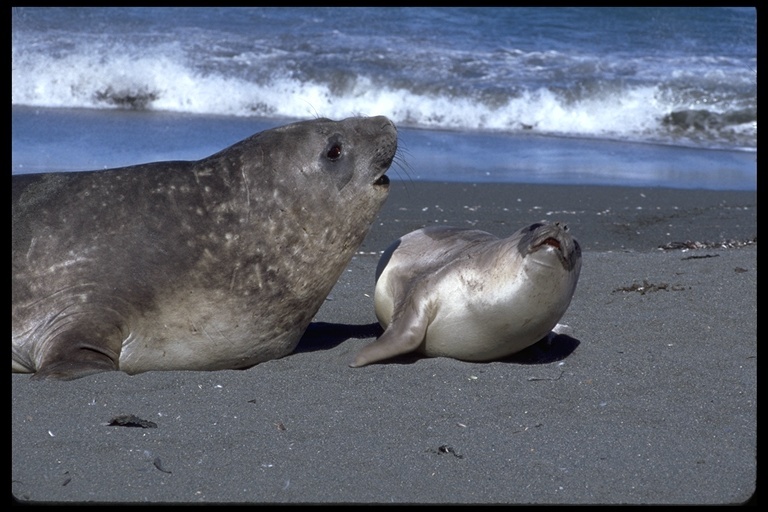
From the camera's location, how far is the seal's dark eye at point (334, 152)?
527cm

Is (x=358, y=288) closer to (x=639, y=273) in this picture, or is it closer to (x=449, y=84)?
(x=639, y=273)

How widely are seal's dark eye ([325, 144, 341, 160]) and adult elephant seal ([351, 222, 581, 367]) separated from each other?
32.1 inches

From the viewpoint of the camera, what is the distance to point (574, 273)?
527 cm

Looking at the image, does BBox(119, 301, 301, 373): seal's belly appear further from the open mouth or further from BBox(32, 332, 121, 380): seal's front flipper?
the open mouth

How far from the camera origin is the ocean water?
16.3m

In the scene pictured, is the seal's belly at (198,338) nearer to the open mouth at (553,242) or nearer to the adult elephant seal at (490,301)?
the adult elephant seal at (490,301)

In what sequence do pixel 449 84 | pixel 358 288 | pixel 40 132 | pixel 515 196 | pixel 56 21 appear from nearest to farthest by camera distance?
pixel 358 288
pixel 515 196
pixel 40 132
pixel 449 84
pixel 56 21

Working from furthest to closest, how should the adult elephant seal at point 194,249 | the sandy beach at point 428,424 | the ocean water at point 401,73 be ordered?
the ocean water at point 401,73 < the adult elephant seal at point 194,249 < the sandy beach at point 428,424

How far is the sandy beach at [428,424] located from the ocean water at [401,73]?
987cm

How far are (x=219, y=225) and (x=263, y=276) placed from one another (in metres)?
0.33

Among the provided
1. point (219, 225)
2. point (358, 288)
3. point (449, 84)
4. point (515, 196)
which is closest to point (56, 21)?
point (449, 84)

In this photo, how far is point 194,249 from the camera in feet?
16.5

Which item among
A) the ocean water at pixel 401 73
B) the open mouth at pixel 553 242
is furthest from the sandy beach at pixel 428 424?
the ocean water at pixel 401 73

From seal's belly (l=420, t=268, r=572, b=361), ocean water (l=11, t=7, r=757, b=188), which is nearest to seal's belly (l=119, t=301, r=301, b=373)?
seal's belly (l=420, t=268, r=572, b=361)
